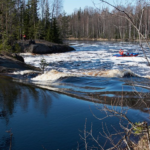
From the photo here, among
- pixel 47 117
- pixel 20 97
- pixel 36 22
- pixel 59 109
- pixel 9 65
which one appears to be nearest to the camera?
pixel 47 117

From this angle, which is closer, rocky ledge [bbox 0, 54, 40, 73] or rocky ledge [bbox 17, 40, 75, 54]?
rocky ledge [bbox 0, 54, 40, 73]

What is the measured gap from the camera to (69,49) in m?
32.2

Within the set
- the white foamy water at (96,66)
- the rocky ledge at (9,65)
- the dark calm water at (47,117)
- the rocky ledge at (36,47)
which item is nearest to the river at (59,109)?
the dark calm water at (47,117)

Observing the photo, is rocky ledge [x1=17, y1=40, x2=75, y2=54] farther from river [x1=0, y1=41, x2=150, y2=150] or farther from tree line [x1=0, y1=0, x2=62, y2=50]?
river [x1=0, y1=41, x2=150, y2=150]

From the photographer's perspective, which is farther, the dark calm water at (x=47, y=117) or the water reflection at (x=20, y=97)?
the water reflection at (x=20, y=97)

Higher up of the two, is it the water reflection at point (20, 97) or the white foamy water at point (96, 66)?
the white foamy water at point (96, 66)

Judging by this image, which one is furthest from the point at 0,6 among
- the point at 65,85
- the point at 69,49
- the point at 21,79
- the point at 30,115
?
the point at 30,115

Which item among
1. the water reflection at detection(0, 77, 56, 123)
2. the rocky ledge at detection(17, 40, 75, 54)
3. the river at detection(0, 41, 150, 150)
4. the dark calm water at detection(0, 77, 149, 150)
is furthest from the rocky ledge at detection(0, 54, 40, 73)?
the rocky ledge at detection(17, 40, 75, 54)

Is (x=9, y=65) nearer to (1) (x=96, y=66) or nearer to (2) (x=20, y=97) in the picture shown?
(2) (x=20, y=97)

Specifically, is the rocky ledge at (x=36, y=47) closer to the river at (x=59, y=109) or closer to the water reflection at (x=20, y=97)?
the river at (x=59, y=109)

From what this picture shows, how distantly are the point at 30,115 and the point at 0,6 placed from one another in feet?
68.1

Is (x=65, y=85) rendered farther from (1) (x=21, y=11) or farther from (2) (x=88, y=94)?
(1) (x=21, y=11)

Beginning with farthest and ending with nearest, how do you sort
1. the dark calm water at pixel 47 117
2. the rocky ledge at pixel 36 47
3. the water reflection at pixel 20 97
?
the rocky ledge at pixel 36 47 → the water reflection at pixel 20 97 → the dark calm water at pixel 47 117

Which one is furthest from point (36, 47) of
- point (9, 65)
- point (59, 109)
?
point (59, 109)
